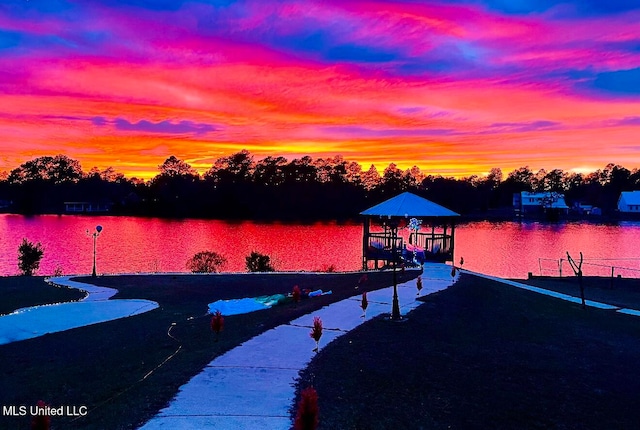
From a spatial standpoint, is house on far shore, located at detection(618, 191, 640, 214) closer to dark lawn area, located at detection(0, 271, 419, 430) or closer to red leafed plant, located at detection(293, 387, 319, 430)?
dark lawn area, located at detection(0, 271, 419, 430)

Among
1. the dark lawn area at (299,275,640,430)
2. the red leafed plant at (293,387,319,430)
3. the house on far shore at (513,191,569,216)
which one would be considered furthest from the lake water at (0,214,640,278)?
the house on far shore at (513,191,569,216)

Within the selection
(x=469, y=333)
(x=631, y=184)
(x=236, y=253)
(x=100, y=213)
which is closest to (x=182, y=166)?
(x=100, y=213)

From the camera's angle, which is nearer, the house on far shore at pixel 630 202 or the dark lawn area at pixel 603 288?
the dark lawn area at pixel 603 288

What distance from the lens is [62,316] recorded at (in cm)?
1470

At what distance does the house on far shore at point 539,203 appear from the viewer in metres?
128

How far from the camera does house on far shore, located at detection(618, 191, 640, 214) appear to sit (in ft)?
401

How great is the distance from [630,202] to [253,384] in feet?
455

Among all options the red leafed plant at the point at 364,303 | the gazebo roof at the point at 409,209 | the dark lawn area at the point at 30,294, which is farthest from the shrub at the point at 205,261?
the red leafed plant at the point at 364,303

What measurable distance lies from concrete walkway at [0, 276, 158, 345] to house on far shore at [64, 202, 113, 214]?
13442 cm

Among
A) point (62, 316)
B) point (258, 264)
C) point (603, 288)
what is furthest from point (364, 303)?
point (258, 264)

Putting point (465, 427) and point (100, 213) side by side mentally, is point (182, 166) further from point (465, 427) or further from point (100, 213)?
point (465, 427)

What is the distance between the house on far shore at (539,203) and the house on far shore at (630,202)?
41.2 ft

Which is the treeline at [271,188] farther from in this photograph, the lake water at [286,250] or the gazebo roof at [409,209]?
the gazebo roof at [409,209]

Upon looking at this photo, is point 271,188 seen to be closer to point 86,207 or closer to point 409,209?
point 86,207
